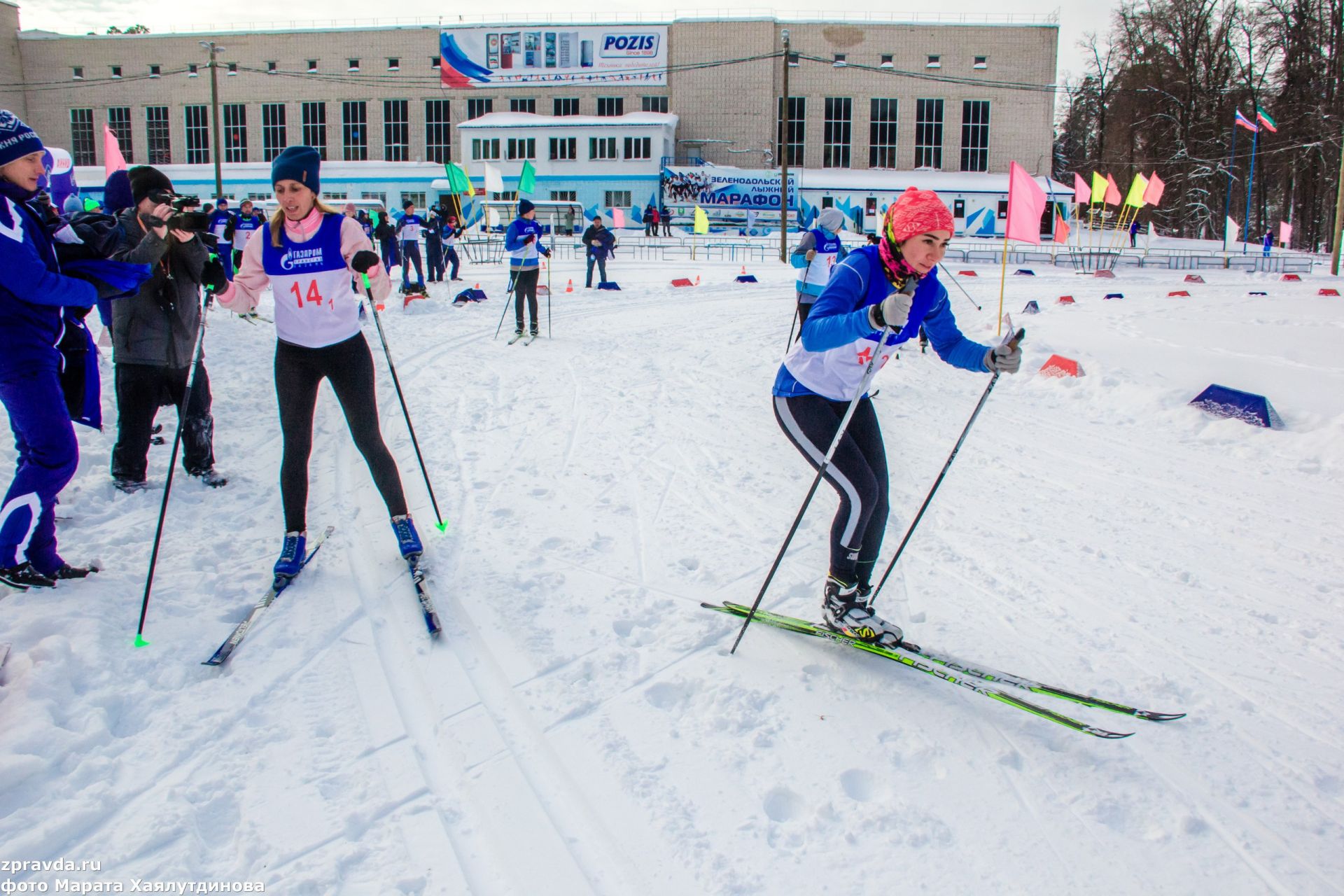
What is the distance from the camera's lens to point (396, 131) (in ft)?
176

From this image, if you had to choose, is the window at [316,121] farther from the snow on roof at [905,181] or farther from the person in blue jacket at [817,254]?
the person in blue jacket at [817,254]

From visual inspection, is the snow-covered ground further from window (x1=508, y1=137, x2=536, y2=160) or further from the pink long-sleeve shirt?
window (x1=508, y1=137, x2=536, y2=160)

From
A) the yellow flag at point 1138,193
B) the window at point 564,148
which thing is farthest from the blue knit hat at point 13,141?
the window at point 564,148

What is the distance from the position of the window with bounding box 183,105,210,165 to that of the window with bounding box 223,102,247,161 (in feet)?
3.83

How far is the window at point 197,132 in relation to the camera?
5488cm

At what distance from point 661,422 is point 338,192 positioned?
149ft

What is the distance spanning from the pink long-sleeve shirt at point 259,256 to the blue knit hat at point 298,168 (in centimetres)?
12

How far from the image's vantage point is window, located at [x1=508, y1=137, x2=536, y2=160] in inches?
1805

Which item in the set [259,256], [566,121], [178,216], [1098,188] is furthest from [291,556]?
[566,121]

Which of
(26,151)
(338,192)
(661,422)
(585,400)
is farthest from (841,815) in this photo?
(338,192)

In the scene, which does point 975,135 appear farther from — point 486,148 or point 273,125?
point 273,125

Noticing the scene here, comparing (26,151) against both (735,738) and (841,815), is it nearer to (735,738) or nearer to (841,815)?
(735,738)

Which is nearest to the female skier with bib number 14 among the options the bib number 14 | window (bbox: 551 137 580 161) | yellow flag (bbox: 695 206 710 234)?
the bib number 14

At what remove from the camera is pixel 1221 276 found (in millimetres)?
23609
